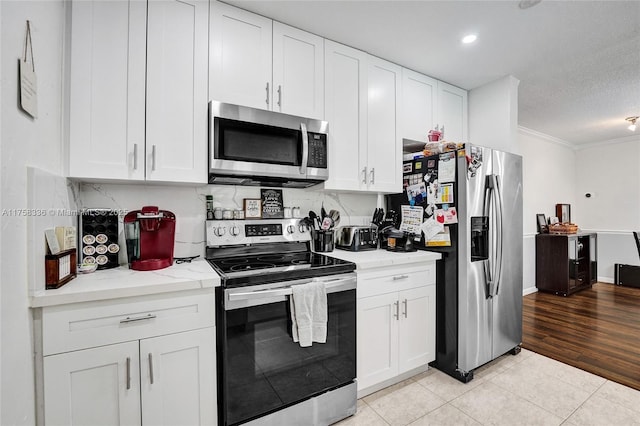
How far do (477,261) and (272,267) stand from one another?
156 cm

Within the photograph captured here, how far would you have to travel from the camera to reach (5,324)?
35.9 inches

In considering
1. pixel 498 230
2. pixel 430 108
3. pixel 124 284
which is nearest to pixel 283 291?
pixel 124 284

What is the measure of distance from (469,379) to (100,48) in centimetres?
305

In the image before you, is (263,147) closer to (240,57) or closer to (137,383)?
(240,57)

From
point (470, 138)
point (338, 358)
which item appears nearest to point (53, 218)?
point (338, 358)

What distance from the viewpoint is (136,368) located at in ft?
4.03

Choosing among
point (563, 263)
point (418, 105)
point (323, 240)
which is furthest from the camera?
point (563, 263)

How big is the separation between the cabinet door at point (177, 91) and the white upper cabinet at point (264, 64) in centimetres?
9

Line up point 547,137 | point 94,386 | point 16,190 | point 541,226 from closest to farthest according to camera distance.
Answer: point 16,190
point 94,386
point 541,226
point 547,137

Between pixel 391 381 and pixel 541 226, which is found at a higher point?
pixel 541 226

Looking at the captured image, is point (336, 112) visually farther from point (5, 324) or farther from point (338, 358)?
point (5, 324)

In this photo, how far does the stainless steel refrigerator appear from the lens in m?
2.12

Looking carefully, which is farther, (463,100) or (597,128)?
(597,128)

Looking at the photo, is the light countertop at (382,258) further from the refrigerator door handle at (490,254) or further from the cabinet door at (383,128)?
the cabinet door at (383,128)
